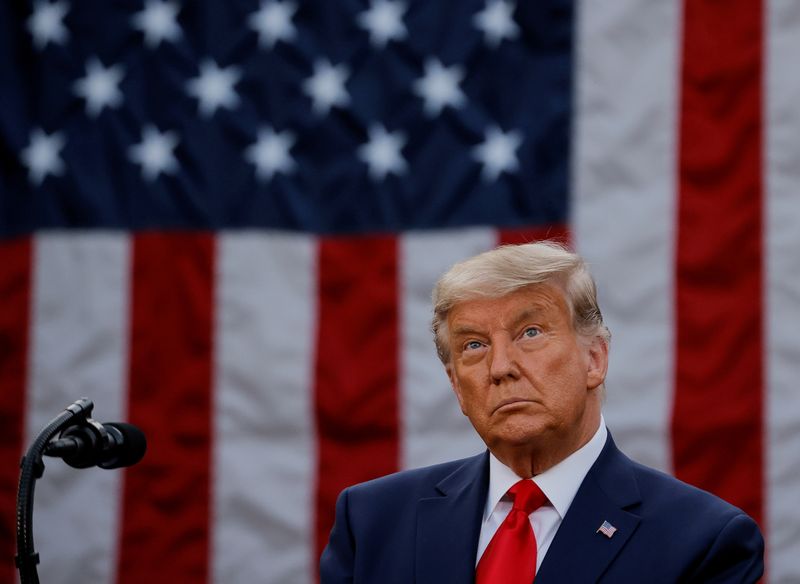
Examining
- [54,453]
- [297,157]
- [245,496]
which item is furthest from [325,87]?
[54,453]

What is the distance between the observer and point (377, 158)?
4875 mm

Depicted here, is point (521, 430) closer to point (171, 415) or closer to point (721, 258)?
point (721, 258)

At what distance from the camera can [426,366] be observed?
15.5 feet

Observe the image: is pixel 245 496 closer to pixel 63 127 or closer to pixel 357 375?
pixel 357 375

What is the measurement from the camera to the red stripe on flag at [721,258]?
174 inches

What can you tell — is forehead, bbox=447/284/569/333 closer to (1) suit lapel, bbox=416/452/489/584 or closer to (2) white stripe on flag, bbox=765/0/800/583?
(1) suit lapel, bbox=416/452/489/584

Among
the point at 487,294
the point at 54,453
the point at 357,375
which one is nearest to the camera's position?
the point at 54,453

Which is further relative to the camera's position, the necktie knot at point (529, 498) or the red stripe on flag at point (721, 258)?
the red stripe on flag at point (721, 258)

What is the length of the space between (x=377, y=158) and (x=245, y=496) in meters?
1.45

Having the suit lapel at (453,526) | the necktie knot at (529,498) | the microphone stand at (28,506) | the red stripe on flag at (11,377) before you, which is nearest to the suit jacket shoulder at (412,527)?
the suit lapel at (453,526)

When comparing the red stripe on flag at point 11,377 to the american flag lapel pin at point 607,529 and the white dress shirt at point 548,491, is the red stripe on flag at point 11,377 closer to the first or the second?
the white dress shirt at point 548,491

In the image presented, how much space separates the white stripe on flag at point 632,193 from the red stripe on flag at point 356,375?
2.66ft

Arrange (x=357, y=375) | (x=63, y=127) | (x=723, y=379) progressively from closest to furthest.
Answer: (x=723, y=379)
(x=357, y=375)
(x=63, y=127)

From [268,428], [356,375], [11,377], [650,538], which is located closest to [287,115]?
[356,375]
